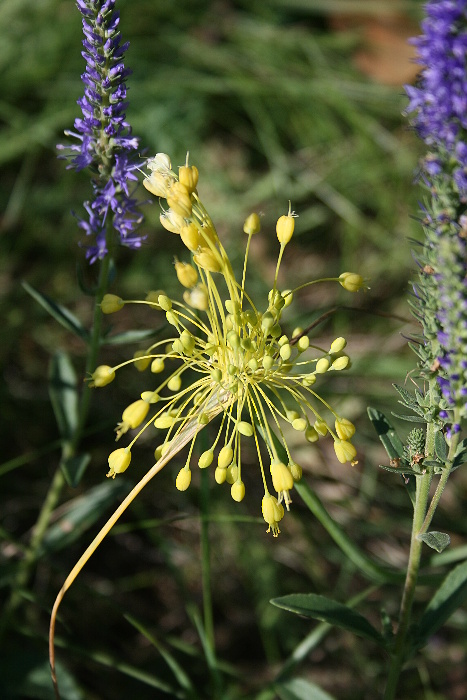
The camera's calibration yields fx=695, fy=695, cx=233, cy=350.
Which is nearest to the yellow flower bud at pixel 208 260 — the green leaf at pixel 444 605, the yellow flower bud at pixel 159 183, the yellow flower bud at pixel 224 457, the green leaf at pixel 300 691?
the yellow flower bud at pixel 159 183

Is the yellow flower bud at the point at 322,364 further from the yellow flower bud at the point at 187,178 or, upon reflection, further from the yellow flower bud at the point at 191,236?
the yellow flower bud at the point at 187,178

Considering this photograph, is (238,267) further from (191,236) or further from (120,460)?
(120,460)

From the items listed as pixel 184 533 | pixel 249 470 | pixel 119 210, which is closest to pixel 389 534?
pixel 249 470

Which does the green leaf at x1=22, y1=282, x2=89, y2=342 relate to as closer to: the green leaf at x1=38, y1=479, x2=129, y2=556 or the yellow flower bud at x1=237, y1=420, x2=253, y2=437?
the green leaf at x1=38, y1=479, x2=129, y2=556

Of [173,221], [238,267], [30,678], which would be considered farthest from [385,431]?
[238,267]

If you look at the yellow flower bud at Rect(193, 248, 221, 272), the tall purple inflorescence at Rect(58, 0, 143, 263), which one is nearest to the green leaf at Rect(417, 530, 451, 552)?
the yellow flower bud at Rect(193, 248, 221, 272)

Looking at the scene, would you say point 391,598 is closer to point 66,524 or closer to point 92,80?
point 66,524
